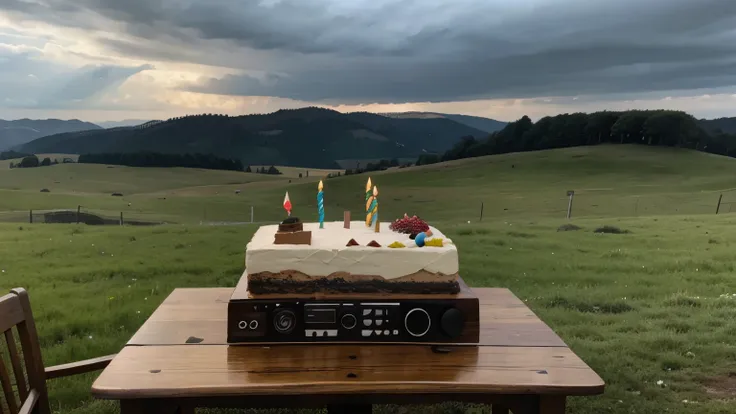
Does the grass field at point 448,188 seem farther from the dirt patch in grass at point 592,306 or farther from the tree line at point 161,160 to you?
the dirt patch in grass at point 592,306

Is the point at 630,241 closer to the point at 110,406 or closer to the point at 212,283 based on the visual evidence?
the point at 212,283

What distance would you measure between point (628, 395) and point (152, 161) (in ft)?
238

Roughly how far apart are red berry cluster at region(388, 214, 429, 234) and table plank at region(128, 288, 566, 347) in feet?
2.33

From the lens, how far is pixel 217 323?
10.2ft

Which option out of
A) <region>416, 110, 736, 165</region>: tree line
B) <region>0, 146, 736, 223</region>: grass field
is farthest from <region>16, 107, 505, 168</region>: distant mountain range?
<region>0, 146, 736, 223</region>: grass field

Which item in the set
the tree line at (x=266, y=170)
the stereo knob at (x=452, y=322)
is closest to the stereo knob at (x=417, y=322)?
the stereo knob at (x=452, y=322)

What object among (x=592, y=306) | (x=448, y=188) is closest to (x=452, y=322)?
(x=592, y=306)

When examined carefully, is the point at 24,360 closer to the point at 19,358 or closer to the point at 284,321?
the point at 19,358

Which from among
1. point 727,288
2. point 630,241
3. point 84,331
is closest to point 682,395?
point 727,288

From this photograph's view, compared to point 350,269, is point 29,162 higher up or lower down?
lower down

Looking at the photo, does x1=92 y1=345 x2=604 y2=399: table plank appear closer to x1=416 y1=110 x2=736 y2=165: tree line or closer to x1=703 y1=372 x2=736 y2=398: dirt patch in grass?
x1=703 y1=372 x2=736 y2=398: dirt patch in grass

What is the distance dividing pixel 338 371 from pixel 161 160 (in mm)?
74384

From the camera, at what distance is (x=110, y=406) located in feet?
14.8

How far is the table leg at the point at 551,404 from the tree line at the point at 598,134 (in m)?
69.4
